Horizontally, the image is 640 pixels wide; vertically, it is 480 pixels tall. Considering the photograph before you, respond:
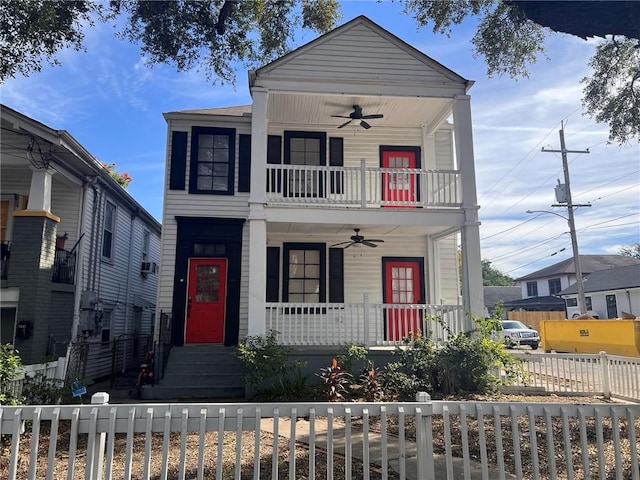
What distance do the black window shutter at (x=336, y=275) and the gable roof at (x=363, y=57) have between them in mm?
4612

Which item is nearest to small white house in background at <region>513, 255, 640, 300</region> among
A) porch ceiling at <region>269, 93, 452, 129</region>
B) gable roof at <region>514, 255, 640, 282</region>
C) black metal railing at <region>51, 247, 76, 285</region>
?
gable roof at <region>514, 255, 640, 282</region>

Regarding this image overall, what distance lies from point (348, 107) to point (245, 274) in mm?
4966

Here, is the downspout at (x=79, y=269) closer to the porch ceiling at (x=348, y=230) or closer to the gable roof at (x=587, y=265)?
the porch ceiling at (x=348, y=230)

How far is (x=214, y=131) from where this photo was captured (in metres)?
11.9

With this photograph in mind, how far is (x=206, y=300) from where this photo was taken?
1127cm

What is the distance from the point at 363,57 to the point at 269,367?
23.5 ft

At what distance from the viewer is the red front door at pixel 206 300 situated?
1108 cm

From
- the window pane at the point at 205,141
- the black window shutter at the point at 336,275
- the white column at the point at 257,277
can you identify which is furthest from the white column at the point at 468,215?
the window pane at the point at 205,141

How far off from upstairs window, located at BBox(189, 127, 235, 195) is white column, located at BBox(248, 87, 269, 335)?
2.14 metres

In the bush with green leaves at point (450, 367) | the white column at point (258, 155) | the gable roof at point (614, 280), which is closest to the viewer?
the bush with green leaves at point (450, 367)

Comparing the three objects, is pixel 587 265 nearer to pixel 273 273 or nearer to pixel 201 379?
pixel 273 273

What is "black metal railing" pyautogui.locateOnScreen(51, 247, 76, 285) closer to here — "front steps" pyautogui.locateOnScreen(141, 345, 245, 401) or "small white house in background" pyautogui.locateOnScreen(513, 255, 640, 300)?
"front steps" pyautogui.locateOnScreen(141, 345, 245, 401)

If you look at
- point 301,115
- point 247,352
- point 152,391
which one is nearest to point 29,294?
point 152,391

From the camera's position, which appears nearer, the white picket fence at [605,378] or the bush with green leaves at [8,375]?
the bush with green leaves at [8,375]
